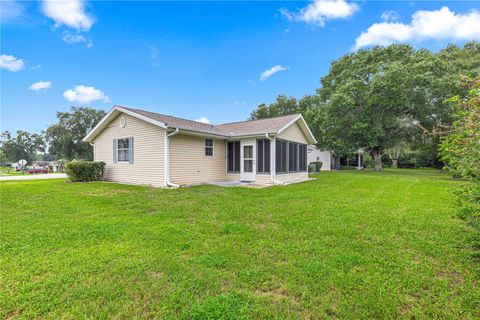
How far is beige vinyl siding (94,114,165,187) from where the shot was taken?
962 cm

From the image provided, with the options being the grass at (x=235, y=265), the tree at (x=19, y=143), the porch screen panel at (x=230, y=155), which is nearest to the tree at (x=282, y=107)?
the porch screen panel at (x=230, y=155)

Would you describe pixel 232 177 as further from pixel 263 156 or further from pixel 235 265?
pixel 235 265

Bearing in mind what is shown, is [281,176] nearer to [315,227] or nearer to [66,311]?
[315,227]

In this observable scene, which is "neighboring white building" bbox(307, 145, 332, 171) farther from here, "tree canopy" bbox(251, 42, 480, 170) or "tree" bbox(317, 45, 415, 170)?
"tree" bbox(317, 45, 415, 170)

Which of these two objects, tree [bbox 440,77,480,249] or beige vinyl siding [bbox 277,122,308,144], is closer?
tree [bbox 440,77,480,249]

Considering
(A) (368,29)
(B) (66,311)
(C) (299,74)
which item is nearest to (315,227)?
(B) (66,311)

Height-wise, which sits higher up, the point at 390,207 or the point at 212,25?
the point at 212,25

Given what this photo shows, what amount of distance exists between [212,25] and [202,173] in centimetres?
803

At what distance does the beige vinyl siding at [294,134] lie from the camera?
11597mm

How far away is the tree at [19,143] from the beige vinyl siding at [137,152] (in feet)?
165

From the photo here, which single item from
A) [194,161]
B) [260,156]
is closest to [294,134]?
[260,156]

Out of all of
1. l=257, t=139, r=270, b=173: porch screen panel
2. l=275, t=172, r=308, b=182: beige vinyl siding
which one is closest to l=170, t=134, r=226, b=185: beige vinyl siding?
l=257, t=139, r=270, b=173: porch screen panel

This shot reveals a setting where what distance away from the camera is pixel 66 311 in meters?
1.95

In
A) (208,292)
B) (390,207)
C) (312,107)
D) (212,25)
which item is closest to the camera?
(208,292)
